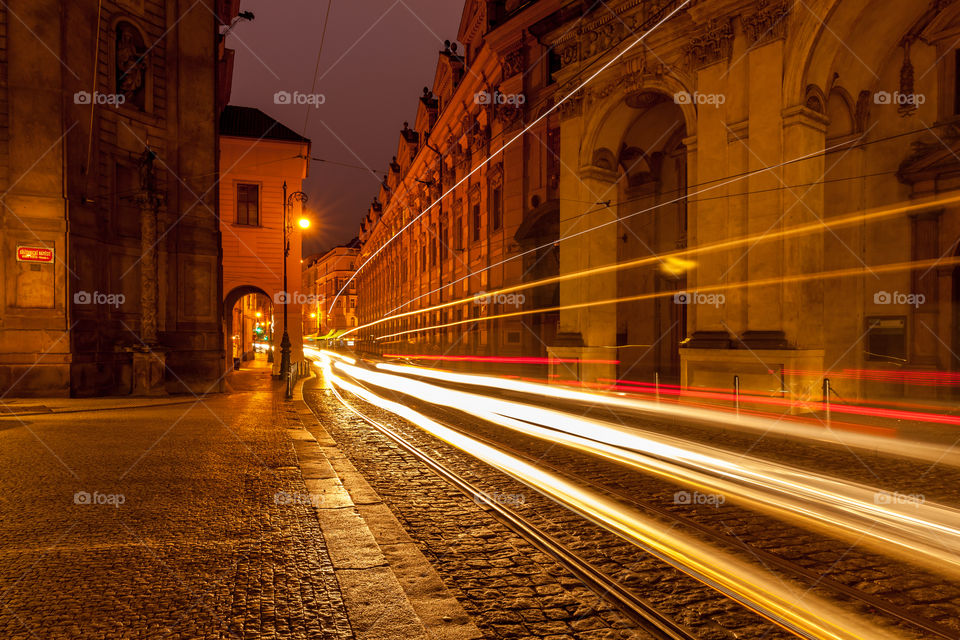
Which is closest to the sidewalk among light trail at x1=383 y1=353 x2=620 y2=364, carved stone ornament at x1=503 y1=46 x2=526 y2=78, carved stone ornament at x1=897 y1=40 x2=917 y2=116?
light trail at x1=383 y1=353 x2=620 y2=364

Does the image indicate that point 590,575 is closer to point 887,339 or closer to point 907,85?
point 887,339

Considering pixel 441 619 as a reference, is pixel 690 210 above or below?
above

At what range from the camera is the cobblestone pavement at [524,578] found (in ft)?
12.7

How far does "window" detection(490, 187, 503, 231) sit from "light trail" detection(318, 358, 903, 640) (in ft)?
82.7

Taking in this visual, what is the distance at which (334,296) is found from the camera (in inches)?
4252

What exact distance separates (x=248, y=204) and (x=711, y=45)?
23755mm

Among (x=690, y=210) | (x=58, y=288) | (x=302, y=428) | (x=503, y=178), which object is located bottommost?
(x=302, y=428)

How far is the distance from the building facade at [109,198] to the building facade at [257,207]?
8.37 m

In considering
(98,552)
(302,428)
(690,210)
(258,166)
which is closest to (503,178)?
(258,166)

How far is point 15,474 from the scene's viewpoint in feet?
25.3

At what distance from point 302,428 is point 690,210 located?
11843mm

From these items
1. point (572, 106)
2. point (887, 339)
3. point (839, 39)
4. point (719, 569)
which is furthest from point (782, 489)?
point (572, 106)

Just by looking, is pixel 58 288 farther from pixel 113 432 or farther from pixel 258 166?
pixel 258 166

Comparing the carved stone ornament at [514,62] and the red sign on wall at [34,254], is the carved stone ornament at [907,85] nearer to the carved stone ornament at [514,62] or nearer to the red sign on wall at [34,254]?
the carved stone ornament at [514,62]
